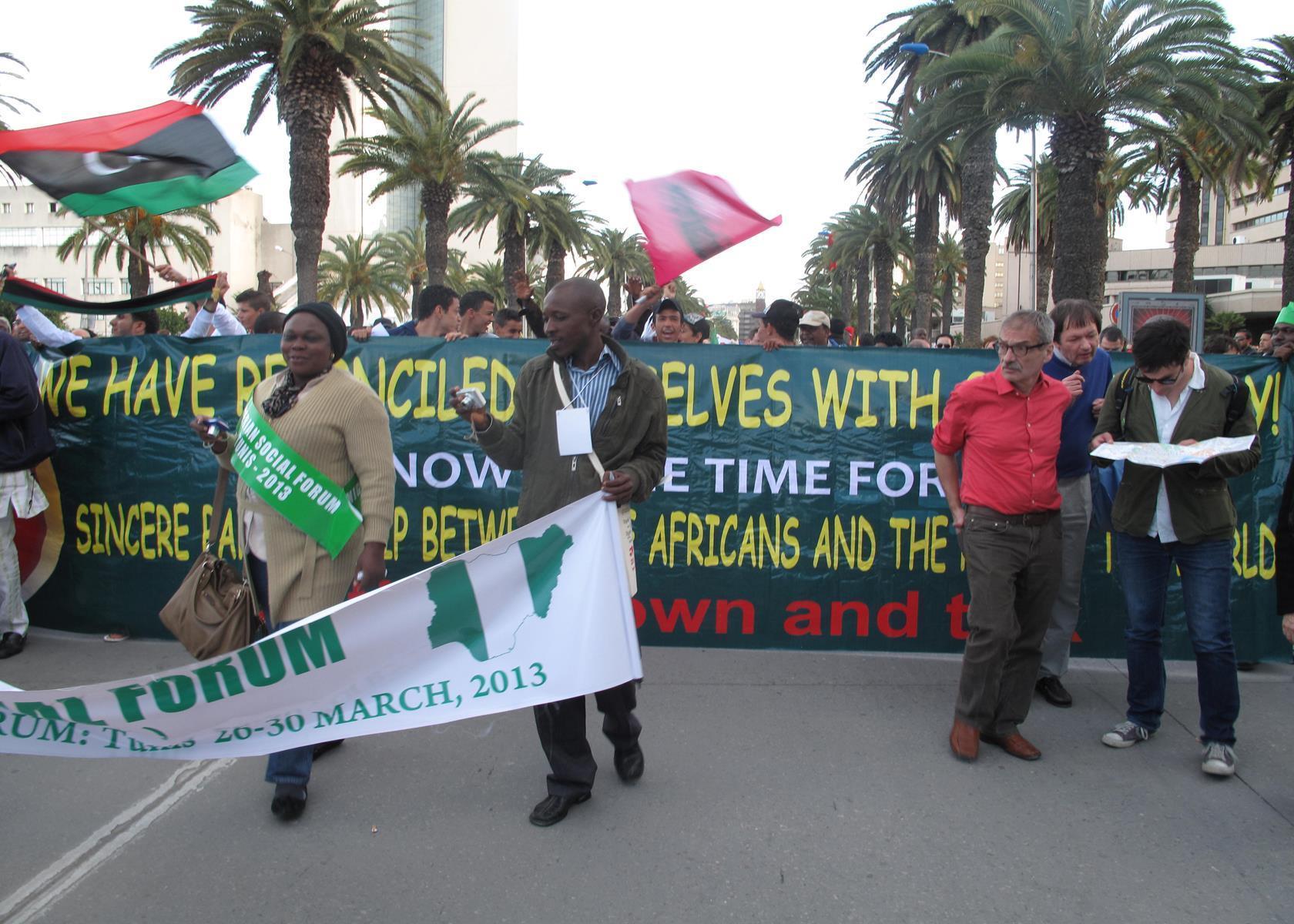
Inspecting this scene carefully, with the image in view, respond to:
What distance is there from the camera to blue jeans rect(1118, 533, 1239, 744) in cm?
376

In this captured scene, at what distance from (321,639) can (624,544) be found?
102 cm

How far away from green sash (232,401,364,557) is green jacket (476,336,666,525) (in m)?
0.54

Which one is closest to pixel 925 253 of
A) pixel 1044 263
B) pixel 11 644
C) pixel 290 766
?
pixel 1044 263

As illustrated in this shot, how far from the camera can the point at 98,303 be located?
5.48 meters

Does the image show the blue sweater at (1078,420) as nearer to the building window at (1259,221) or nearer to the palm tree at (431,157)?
the palm tree at (431,157)

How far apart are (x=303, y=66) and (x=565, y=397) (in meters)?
19.8

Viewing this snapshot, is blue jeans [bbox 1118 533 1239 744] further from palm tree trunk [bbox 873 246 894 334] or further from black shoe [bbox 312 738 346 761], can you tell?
palm tree trunk [bbox 873 246 894 334]

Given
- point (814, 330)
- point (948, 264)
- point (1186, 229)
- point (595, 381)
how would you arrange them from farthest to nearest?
point (948, 264)
point (1186, 229)
point (814, 330)
point (595, 381)

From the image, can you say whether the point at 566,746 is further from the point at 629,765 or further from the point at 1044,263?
the point at 1044,263

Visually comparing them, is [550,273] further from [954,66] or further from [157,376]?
[157,376]

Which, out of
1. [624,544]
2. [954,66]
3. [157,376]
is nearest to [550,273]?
[954,66]

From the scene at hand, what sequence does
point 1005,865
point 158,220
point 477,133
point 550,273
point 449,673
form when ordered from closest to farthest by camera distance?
point 1005,865, point 449,673, point 477,133, point 158,220, point 550,273

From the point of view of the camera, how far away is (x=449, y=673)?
330 cm

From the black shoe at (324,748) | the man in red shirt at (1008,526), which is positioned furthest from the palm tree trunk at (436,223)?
the man in red shirt at (1008,526)
